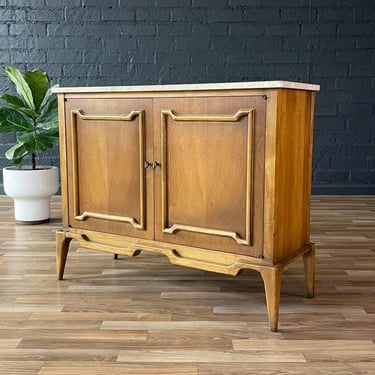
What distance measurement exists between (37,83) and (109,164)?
4.35 ft

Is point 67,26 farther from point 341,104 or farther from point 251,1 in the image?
point 341,104

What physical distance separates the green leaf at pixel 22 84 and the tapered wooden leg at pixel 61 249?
1204 millimetres

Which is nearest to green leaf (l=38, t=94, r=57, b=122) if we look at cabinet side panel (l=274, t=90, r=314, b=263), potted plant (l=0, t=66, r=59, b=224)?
potted plant (l=0, t=66, r=59, b=224)

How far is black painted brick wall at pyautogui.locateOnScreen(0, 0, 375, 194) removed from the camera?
13.2ft

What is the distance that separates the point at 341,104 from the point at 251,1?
1067 mm

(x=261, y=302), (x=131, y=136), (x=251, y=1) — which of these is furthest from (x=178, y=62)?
(x=261, y=302)

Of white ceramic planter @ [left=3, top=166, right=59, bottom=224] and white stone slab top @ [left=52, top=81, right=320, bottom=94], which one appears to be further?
white ceramic planter @ [left=3, top=166, right=59, bottom=224]

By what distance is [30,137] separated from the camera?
9.80 feet

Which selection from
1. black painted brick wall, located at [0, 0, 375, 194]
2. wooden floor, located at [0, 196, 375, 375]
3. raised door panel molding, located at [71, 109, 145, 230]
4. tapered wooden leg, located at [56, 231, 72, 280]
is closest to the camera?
wooden floor, located at [0, 196, 375, 375]

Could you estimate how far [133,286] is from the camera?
83.3 inches

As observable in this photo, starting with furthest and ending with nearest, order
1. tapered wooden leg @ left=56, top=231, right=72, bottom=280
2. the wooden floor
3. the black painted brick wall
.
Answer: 1. the black painted brick wall
2. tapered wooden leg @ left=56, top=231, right=72, bottom=280
3. the wooden floor

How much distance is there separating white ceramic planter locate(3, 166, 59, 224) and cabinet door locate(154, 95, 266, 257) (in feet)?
4.84

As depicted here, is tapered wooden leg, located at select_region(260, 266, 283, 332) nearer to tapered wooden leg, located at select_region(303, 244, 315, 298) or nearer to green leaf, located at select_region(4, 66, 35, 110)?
tapered wooden leg, located at select_region(303, 244, 315, 298)

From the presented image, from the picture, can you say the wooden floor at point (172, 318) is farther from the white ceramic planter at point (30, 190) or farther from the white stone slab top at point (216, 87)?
the white stone slab top at point (216, 87)
